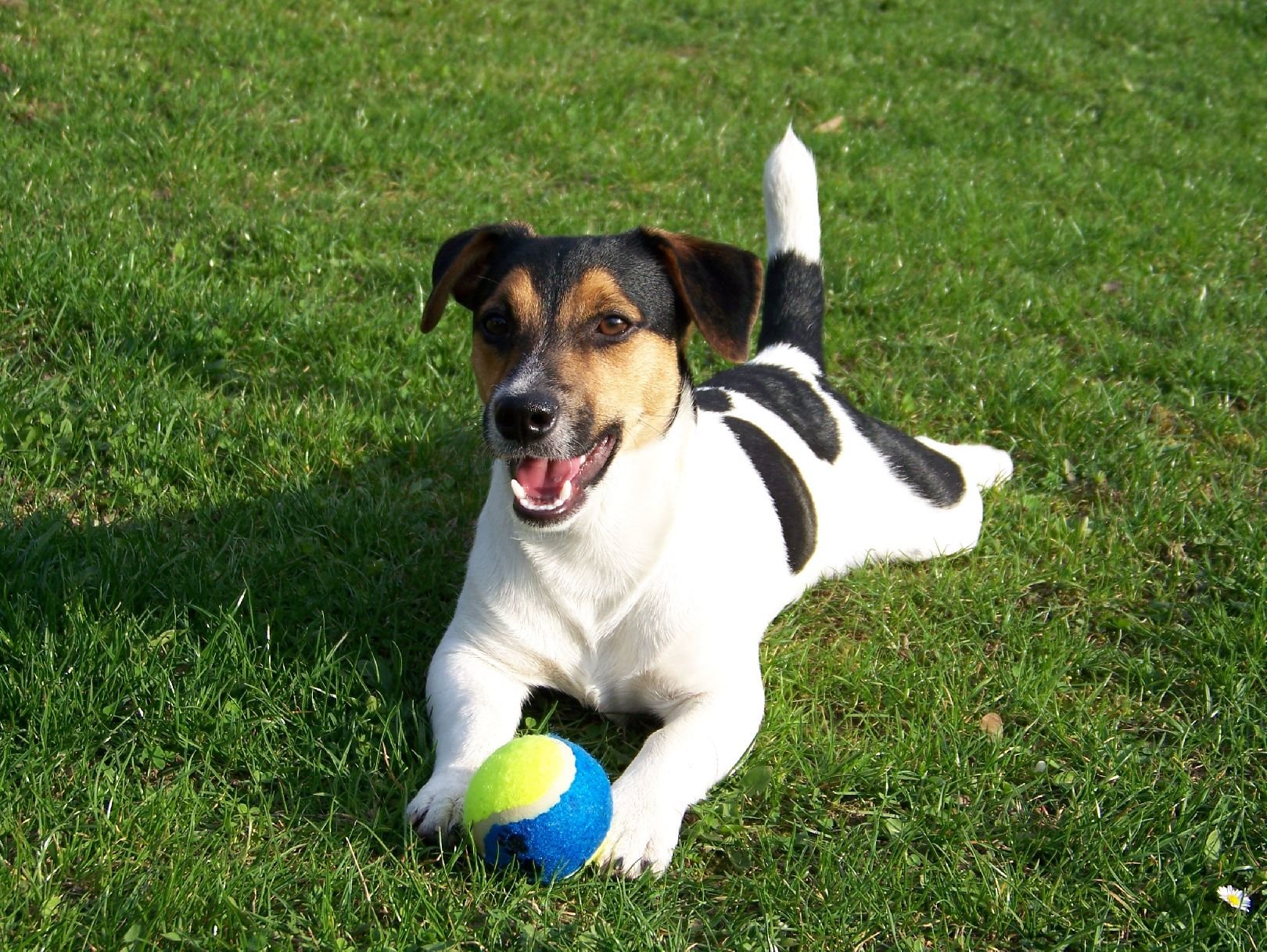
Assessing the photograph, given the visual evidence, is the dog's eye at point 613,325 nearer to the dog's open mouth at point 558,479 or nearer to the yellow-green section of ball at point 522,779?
the dog's open mouth at point 558,479

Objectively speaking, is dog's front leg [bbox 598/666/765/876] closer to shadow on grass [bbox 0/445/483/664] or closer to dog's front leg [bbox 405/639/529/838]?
dog's front leg [bbox 405/639/529/838]

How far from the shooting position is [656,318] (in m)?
3.65

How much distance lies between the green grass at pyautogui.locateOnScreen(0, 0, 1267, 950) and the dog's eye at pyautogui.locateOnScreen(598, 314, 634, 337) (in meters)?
1.20

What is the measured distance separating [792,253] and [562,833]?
3.12 meters

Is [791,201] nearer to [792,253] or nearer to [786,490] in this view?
[792,253]

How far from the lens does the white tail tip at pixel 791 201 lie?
5.08m

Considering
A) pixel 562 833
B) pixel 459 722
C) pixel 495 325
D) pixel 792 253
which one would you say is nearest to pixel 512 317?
pixel 495 325

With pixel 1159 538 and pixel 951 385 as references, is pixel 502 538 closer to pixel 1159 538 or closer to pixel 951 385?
pixel 1159 538

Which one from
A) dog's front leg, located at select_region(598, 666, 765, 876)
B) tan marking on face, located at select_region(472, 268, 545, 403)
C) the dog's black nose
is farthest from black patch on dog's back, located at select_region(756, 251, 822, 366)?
the dog's black nose

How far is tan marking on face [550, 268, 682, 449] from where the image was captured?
340 centimetres

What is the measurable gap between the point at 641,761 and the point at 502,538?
0.83 metres

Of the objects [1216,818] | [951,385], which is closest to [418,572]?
[1216,818]

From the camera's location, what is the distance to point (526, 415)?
10.5 ft

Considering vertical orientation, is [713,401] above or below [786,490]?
above
